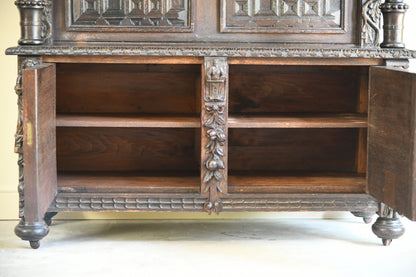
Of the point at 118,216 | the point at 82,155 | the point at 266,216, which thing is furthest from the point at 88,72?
the point at 266,216

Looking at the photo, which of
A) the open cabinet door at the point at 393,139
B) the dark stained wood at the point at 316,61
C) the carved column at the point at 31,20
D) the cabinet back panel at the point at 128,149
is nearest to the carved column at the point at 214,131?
the dark stained wood at the point at 316,61

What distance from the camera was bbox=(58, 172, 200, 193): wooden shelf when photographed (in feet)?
8.45

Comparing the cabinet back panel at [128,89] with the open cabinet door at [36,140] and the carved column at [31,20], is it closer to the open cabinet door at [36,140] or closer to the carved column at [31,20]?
the carved column at [31,20]

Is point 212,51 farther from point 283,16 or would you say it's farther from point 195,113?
point 195,113

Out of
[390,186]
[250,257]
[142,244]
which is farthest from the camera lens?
[142,244]

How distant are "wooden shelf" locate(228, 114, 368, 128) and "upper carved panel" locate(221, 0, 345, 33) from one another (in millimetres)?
359

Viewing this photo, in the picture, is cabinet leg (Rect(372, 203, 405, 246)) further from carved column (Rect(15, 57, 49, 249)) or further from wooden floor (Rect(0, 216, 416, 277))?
carved column (Rect(15, 57, 49, 249))

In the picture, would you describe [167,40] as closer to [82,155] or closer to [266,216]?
[82,155]

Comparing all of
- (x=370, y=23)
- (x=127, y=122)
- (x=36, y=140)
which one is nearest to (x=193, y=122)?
(x=127, y=122)

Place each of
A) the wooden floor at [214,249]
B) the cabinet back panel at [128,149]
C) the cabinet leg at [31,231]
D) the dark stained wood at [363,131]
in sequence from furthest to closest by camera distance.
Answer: the cabinet back panel at [128,149], the dark stained wood at [363,131], the cabinet leg at [31,231], the wooden floor at [214,249]

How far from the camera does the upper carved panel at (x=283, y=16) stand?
8.65 feet

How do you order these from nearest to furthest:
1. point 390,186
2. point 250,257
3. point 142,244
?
1. point 390,186
2. point 250,257
3. point 142,244

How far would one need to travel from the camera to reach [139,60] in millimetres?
2504

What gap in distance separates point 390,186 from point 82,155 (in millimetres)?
1406
